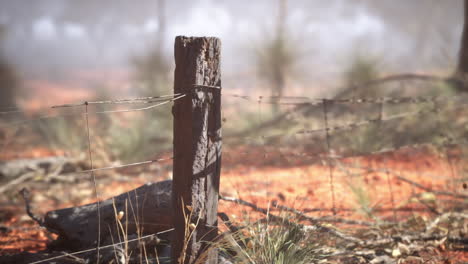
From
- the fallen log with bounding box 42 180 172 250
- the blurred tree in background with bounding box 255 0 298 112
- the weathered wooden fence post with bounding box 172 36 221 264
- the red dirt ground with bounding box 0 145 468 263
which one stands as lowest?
the red dirt ground with bounding box 0 145 468 263

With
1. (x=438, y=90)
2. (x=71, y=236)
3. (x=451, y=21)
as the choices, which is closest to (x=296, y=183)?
(x=71, y=236)

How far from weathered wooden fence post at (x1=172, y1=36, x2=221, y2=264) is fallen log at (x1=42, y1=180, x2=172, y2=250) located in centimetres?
41

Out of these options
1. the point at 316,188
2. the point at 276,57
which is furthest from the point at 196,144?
the point at 276,57

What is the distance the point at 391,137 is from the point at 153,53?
649cm

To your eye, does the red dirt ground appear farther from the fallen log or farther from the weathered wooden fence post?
the weathered wooden fence post

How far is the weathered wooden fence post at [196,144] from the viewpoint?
73.0 inches

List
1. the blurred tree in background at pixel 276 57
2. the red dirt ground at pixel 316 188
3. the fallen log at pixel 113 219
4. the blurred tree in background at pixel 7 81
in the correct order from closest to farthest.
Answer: the fallen log at pixel 113 219 < the red dirt ground at pixel 316 188 < the blurred tree in background at pixel 276 57 < the blurred tree in background at pixel 7 81

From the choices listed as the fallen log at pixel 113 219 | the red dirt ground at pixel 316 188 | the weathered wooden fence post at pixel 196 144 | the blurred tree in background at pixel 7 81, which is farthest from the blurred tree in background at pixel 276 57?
the blurred tree in background at pixel 7 81

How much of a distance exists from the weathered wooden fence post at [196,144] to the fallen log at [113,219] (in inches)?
16.1

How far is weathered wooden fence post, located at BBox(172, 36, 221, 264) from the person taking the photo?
1854mm

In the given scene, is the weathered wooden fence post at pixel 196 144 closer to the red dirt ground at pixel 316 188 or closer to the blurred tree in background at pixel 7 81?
the red dirt ground at pixel 316 188

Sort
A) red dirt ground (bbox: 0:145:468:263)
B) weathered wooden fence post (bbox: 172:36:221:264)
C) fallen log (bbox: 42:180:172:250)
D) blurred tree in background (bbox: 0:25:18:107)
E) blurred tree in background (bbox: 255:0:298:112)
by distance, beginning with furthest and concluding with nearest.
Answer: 1. blurred tree in background (bbox: 0:25:18:107)
2. blurred tree in background (bbox: 255:0:298:112)
3. red dirt ground (bbox: 0:145:468:263)
4. fallen log (bbox: 42:180:172:250)
5. weathered wooden fence post (bbox: 172:36:221:264)

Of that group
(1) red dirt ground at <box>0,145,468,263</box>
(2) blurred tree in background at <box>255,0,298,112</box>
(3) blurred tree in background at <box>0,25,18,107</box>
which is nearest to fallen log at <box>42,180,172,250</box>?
(1) red dirt ground at <box>0,145,468,263</box>

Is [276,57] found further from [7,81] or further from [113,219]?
[7,81]
